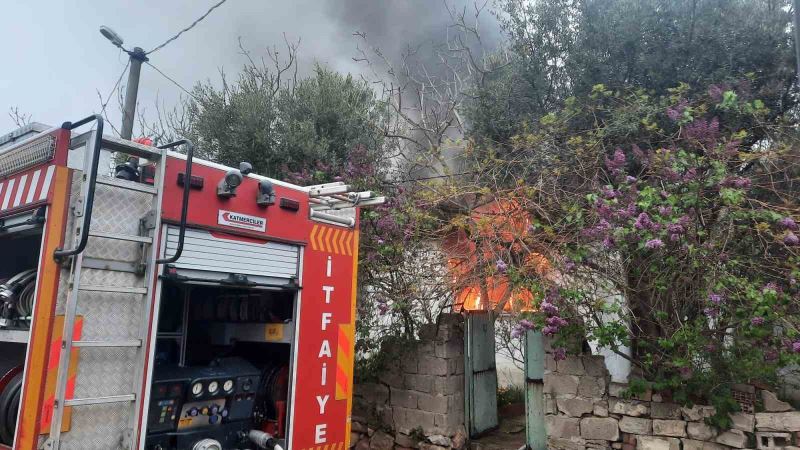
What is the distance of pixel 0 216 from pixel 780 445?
253 inches

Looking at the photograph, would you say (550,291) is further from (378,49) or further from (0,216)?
(378,49)

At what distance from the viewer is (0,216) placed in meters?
3.40

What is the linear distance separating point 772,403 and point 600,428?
1.61 meters

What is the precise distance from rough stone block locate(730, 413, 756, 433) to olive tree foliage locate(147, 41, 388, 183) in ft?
18.9

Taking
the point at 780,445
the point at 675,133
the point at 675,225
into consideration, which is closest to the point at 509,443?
the point at 780,445

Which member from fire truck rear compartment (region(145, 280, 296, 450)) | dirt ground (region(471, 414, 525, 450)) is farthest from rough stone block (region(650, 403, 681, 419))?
fire truck rear compartment (region(145, 280, 296, 450))

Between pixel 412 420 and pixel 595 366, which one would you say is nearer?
pixel 595 366

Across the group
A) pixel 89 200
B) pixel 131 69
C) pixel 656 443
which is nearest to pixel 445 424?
pixel 656 443

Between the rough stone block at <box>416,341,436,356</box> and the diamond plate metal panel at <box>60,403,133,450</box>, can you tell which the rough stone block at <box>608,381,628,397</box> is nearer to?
the rough stone block at <box>416,341,436,356</box>

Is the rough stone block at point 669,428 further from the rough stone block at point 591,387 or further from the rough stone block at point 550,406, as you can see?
the rough stone block at point 550,406

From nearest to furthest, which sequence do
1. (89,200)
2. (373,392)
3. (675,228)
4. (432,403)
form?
(89,200), (675,228), (432,403), (373,392)

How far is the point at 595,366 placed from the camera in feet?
19.3

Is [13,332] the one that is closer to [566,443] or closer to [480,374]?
[566,443]

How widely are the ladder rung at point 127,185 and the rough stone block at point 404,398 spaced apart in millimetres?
4683
